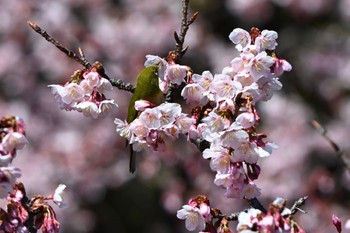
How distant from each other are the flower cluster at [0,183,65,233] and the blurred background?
5.24 meters

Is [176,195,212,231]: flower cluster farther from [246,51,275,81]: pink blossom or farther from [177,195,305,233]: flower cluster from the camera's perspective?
[246,51,275,81]: pink blossom

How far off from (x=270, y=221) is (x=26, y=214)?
62 cm

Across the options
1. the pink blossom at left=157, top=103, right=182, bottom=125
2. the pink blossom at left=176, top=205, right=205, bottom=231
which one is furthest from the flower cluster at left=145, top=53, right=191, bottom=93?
the pink blossom at left=176, top=205, right=205, bottom=231

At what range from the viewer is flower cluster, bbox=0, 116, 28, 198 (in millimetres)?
1644

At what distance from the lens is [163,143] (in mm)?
1926

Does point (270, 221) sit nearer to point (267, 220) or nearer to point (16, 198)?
point (267, 220)

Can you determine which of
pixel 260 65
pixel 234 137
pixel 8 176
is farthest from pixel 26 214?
pixel 260 65

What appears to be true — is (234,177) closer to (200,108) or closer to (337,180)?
(200,108)

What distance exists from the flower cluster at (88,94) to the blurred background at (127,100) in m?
5.21

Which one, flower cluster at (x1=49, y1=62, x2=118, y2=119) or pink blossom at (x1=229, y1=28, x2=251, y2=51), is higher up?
flower cluster at (x1=49, y1=62, x2=118, y2=119)

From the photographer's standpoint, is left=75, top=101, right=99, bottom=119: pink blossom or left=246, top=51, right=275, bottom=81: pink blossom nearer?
left=246, top=51, right=275, bottom=81: pink blossom

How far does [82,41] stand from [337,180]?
2.98 metres

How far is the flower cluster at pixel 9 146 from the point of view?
1.64 m

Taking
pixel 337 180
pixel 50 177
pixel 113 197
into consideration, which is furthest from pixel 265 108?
pixel 50 177
